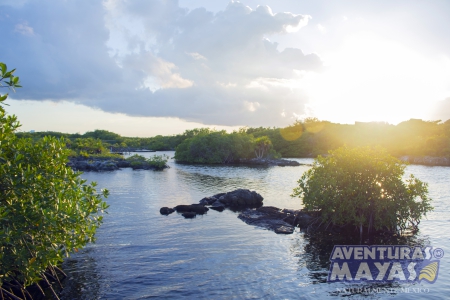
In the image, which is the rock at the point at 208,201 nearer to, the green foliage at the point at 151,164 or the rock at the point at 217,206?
the rock at the point at 217,206

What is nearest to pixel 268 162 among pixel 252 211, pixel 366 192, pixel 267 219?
pixel 252 211

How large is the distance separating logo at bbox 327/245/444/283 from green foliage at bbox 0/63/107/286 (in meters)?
12.5

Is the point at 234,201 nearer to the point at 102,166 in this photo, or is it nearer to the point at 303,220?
the point at 303,220

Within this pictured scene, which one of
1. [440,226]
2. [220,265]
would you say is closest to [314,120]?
[440,226]

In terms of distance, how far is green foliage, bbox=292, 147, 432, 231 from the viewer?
23.3m

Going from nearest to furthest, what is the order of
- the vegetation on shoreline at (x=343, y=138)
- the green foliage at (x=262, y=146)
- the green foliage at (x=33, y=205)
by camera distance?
1. the green foliage at (x=33, y=205)
2. the vegetation on shoreline at (x=343, y=138)
3. the green foliage at (x=262, y=146)

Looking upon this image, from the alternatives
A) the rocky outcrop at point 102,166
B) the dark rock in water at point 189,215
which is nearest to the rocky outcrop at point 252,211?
the dark rock in water at point 189,215

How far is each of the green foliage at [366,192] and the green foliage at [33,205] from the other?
17395 mm

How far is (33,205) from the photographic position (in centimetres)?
1031

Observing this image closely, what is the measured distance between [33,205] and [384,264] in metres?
17.7

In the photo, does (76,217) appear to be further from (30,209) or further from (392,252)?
(392,252)

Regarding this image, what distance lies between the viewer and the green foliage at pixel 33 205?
406 inches

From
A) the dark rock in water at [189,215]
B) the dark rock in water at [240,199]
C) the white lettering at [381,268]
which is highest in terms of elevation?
the dark rock in water at [240,199]

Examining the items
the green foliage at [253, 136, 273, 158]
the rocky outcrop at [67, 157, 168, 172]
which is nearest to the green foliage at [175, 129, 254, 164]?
the green foliage at [253, 136, 273, 158]
